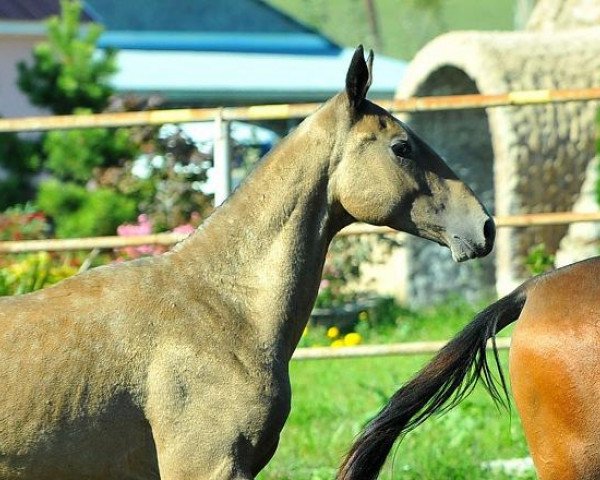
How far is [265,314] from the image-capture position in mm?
3920

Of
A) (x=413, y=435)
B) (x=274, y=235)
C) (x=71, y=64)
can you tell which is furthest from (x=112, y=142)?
(x=274, y=235)

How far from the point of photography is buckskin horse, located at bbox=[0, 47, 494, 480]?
3.68 metres

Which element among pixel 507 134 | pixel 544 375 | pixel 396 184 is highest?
pixel 396 184

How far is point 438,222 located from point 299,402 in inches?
144

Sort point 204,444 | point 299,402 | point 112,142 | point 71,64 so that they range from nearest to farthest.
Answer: point 204,444 → point 299,402 → point 112,142 → point 71,64

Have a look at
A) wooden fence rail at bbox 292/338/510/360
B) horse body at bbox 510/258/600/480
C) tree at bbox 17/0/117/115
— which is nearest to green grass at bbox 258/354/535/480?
wooden fence rail at bbox 292/338/510/360

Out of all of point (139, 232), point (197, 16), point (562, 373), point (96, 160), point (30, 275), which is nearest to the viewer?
point (562, 373)

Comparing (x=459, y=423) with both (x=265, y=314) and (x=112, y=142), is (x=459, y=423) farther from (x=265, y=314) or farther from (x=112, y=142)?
(x=112, y=142)

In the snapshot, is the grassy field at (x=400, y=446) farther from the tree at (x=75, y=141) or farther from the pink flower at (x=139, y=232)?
the tree at (x=75, y=141)

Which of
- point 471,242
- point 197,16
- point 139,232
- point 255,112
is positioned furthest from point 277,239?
point 197,16

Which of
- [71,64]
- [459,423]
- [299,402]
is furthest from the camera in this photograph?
[71,64]

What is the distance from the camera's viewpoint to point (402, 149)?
4055 mm

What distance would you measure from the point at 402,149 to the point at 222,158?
2.49 m

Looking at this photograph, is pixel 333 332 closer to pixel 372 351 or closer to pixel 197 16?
pixel 372 351
